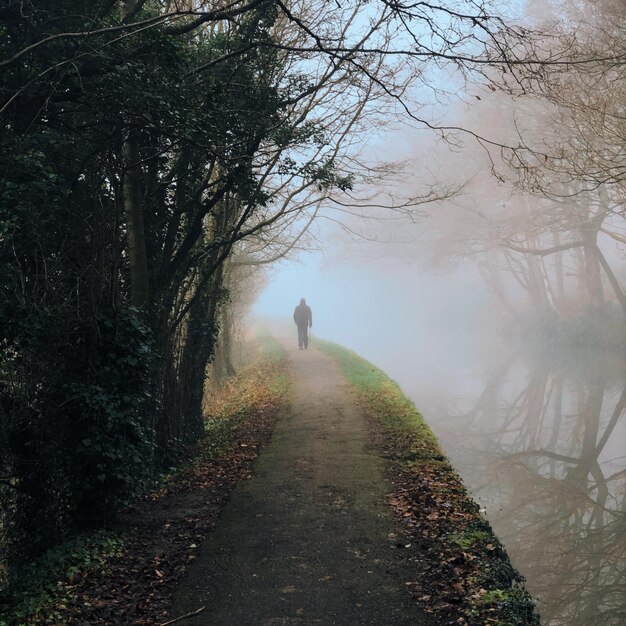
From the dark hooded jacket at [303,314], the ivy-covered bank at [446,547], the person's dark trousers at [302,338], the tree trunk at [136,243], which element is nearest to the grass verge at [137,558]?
the ivy-covered bank at [446,547]

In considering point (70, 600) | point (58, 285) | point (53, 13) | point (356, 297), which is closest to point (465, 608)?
point (70, 600)

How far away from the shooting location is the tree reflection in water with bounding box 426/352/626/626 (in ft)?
20.4

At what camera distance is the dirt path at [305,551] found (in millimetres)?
4520

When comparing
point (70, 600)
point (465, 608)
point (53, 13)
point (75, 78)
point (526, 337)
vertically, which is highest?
point (53, 13)

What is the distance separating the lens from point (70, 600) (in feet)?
15.5

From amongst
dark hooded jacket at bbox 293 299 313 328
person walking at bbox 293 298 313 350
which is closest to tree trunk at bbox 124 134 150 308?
person walking at bbox 293 298 313 350

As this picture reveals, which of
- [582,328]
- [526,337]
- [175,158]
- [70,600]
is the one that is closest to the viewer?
[70,600]

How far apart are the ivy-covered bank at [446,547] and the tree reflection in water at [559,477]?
775 mm

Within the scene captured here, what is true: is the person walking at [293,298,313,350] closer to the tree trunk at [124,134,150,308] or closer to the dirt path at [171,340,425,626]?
the dirt path at [171,340,425,626]

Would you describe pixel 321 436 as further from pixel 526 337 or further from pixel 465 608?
pixel 526 337

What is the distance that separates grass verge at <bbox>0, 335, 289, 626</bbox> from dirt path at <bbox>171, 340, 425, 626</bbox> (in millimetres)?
242

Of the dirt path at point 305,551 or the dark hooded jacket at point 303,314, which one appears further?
the dark hooded jacket at point 303,314

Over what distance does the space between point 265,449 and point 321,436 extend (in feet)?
3.64

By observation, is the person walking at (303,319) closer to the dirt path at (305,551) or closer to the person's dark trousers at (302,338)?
the person's dark trousers at (302,338)
